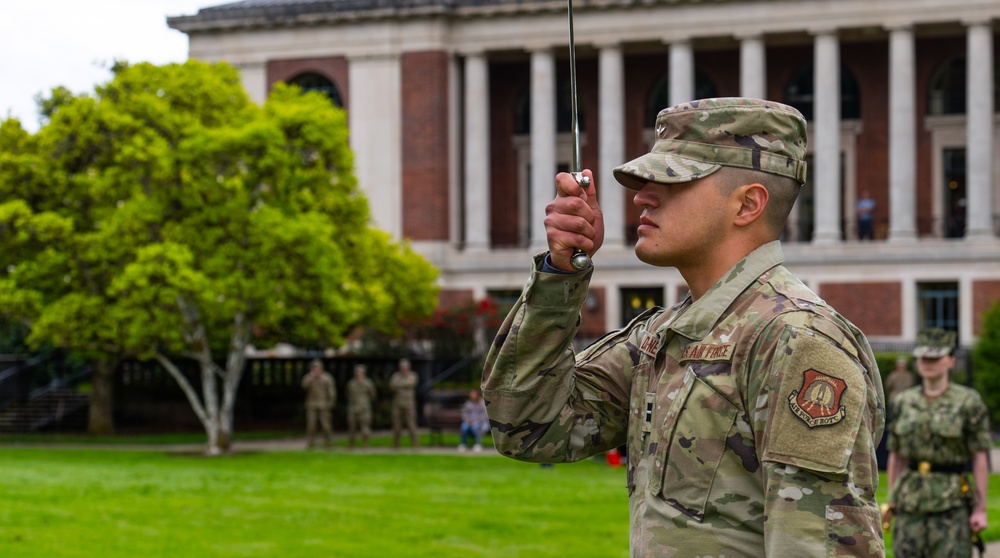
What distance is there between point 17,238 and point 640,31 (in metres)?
26.8

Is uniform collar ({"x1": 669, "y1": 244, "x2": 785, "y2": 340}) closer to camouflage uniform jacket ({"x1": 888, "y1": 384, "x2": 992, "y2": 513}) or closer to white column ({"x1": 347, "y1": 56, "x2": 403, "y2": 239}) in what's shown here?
camouflage uniform jacket ({"x1": 888, "y1": 384, "x2": 992, "y2": 513})

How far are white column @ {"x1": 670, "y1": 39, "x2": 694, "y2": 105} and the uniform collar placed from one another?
46.8 m

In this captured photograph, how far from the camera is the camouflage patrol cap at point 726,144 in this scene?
3.92m

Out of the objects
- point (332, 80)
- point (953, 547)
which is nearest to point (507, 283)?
point (332, 80)

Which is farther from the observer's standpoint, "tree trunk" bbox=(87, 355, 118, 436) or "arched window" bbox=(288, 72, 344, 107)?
"arched window" bbox=(288, 72, 344, 107)

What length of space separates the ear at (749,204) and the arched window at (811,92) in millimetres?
49333

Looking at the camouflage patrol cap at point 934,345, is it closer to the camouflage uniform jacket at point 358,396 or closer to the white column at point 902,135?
the camouflage uniform jacket at point 358,396

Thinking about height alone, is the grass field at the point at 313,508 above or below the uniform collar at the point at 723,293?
below

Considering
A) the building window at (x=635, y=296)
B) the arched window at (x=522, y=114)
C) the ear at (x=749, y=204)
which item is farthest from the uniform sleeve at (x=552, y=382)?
the arched window at (x=522, y=114)

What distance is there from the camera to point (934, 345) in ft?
32.7

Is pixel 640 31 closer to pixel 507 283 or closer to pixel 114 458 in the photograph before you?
pixel 507 283

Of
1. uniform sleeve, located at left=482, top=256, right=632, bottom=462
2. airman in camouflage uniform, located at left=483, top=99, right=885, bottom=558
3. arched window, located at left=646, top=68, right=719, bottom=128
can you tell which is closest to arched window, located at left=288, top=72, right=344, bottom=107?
arched window, located at left=646, top=68, right=719, bottom=128

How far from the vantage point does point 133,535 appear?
1546cm

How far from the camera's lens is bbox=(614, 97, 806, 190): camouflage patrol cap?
392cm
